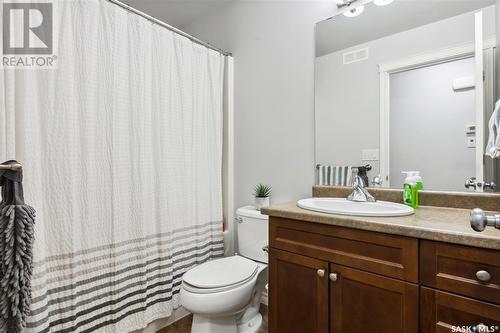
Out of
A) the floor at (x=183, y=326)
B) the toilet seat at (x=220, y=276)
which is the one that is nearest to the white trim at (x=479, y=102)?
the toilet seat at (x=220, y=276)

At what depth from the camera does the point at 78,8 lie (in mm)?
1294

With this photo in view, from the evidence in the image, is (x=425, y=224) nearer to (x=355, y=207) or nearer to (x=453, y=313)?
(x=453, y=313)

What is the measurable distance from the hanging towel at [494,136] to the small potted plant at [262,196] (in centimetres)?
124

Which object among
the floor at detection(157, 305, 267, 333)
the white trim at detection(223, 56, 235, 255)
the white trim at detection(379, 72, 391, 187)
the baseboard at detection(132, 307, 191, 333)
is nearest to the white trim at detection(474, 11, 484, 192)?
the white trim at detection(379, 72, 391, 187)

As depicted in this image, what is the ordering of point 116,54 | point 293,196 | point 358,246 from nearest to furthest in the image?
point 358,246 < point 116,54 < point 293,196

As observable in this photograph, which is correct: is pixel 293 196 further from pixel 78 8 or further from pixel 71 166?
pixel 78 8

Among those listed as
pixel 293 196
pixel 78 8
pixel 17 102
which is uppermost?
pixel 78 8

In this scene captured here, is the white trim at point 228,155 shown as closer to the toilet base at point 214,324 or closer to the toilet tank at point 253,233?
the toilet tank at point 253,233

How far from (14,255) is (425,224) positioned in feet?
4.05

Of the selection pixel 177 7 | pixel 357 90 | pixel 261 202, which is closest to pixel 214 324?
pixel 261 202

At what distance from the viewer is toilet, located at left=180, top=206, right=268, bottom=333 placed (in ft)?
4.49

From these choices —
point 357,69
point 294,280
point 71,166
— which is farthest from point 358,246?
point 71,166

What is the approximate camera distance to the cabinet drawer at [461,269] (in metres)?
0.80

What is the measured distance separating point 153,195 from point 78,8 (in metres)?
1.04
